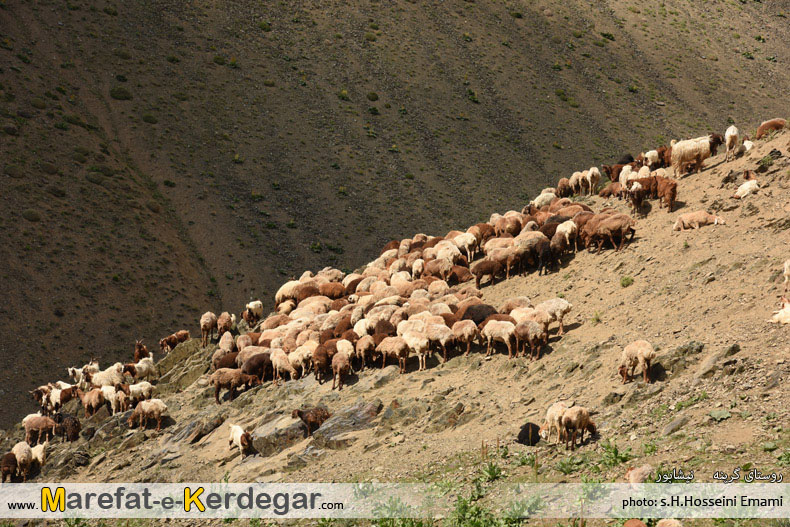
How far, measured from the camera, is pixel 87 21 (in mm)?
66312

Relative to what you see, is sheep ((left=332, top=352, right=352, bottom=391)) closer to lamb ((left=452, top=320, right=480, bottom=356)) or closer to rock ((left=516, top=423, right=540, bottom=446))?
lamb ((left=452, top=320, right=480, bottom=356))

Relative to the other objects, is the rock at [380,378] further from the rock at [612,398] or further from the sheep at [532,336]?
the rock at [612,398]

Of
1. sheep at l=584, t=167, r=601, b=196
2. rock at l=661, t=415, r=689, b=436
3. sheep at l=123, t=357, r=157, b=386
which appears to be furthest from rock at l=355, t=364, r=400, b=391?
sheep at l=584, t=167, r=601, b=196

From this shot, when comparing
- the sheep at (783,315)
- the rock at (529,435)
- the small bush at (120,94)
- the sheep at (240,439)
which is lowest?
the sheep at (240,439)

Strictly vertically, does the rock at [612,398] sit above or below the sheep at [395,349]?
below

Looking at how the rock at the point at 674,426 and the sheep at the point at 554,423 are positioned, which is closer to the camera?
the rock at the point at 674,426

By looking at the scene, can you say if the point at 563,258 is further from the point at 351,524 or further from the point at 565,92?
the point at 565,92

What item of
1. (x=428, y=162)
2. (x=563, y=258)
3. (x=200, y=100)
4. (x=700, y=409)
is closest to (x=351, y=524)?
(x=700, y=409)

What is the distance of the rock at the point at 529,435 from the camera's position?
1339cm

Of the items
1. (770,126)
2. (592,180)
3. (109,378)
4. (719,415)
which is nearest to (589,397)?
(719,415)

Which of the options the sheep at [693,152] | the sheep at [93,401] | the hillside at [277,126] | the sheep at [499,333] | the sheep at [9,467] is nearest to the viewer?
the sheep at [499,333]

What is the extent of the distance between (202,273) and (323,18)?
127 ft

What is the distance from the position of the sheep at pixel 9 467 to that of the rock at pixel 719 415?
22.0 metres

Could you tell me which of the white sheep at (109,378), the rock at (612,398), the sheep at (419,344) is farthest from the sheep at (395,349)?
the white sheep at (109,378)
